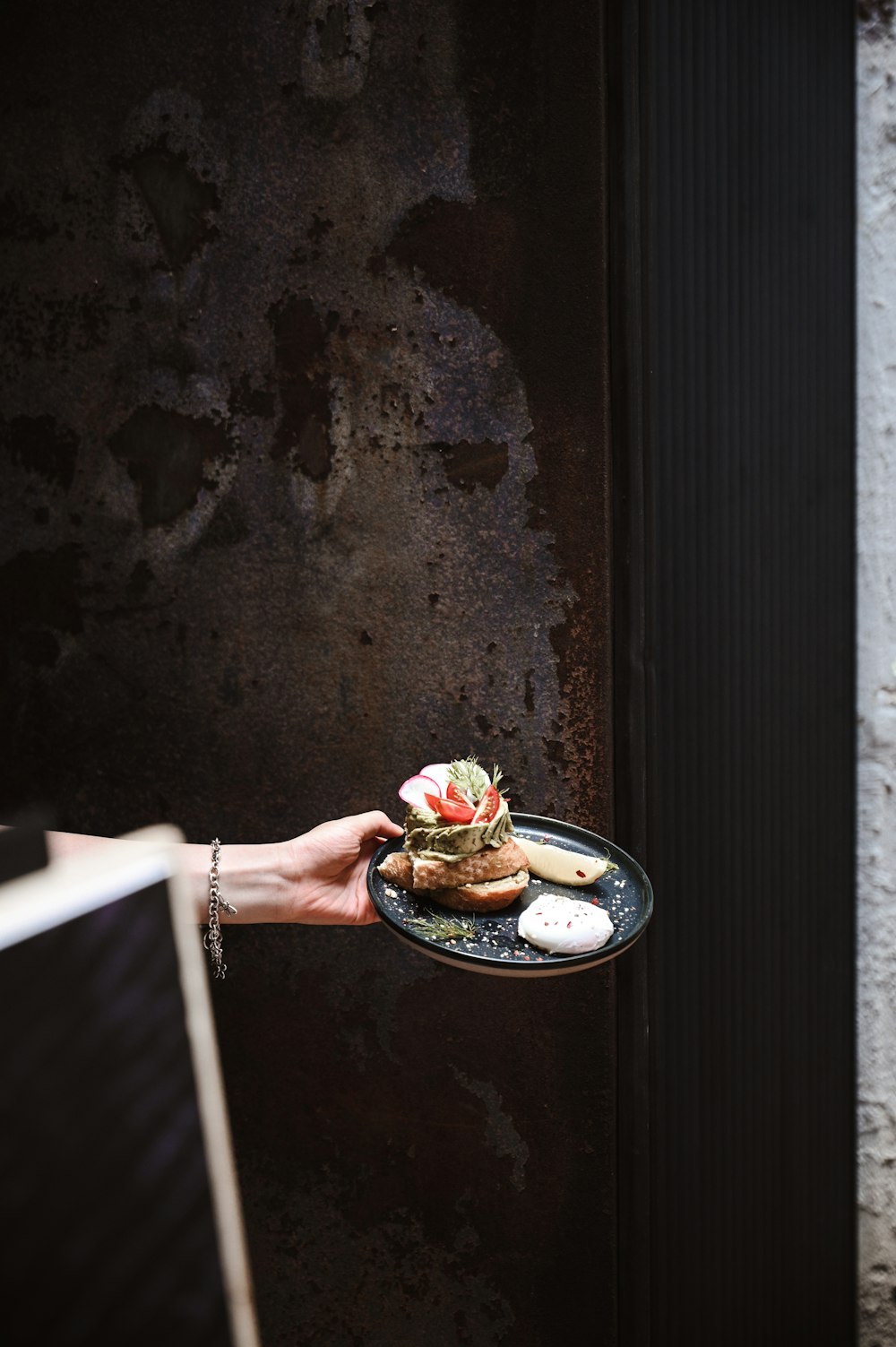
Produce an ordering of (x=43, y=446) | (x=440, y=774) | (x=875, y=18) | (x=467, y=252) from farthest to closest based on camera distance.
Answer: (x=875, y=18) < (x=43, y=446) < (x=467, y=252) < (x=440, y=774)

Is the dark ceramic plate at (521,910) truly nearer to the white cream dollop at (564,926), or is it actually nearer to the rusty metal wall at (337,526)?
the white cream dollop at (564,926)

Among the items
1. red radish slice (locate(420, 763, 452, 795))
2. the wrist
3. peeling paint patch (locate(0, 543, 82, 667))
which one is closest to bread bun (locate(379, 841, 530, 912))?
red radish slice (locate(420, 763, 452, 795))

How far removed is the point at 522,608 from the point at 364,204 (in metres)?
0.69

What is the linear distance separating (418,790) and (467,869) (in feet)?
0.47

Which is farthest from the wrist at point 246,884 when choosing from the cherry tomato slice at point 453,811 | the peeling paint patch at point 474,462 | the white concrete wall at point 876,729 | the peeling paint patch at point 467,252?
the white concrete wall at point 876,729

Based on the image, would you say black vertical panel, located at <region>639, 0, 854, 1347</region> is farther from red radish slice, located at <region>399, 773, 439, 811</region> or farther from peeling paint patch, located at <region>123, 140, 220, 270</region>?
peeling paint patch, located at <region>123, 140, 220, 270</region>

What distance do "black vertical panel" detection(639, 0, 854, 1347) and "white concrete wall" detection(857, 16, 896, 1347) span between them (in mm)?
66

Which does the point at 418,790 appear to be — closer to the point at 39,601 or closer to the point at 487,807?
the point at 487,807

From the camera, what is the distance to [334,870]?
1.23 metres

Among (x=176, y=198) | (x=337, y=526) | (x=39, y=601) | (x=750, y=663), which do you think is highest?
(x=176, y=198)

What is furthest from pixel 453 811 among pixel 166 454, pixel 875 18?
pixel 875 18

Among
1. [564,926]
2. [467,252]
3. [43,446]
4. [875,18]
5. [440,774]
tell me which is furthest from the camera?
[875,18]

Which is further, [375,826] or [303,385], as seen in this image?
[303,385]

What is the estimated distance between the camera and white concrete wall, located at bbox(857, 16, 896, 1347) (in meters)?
1.67
